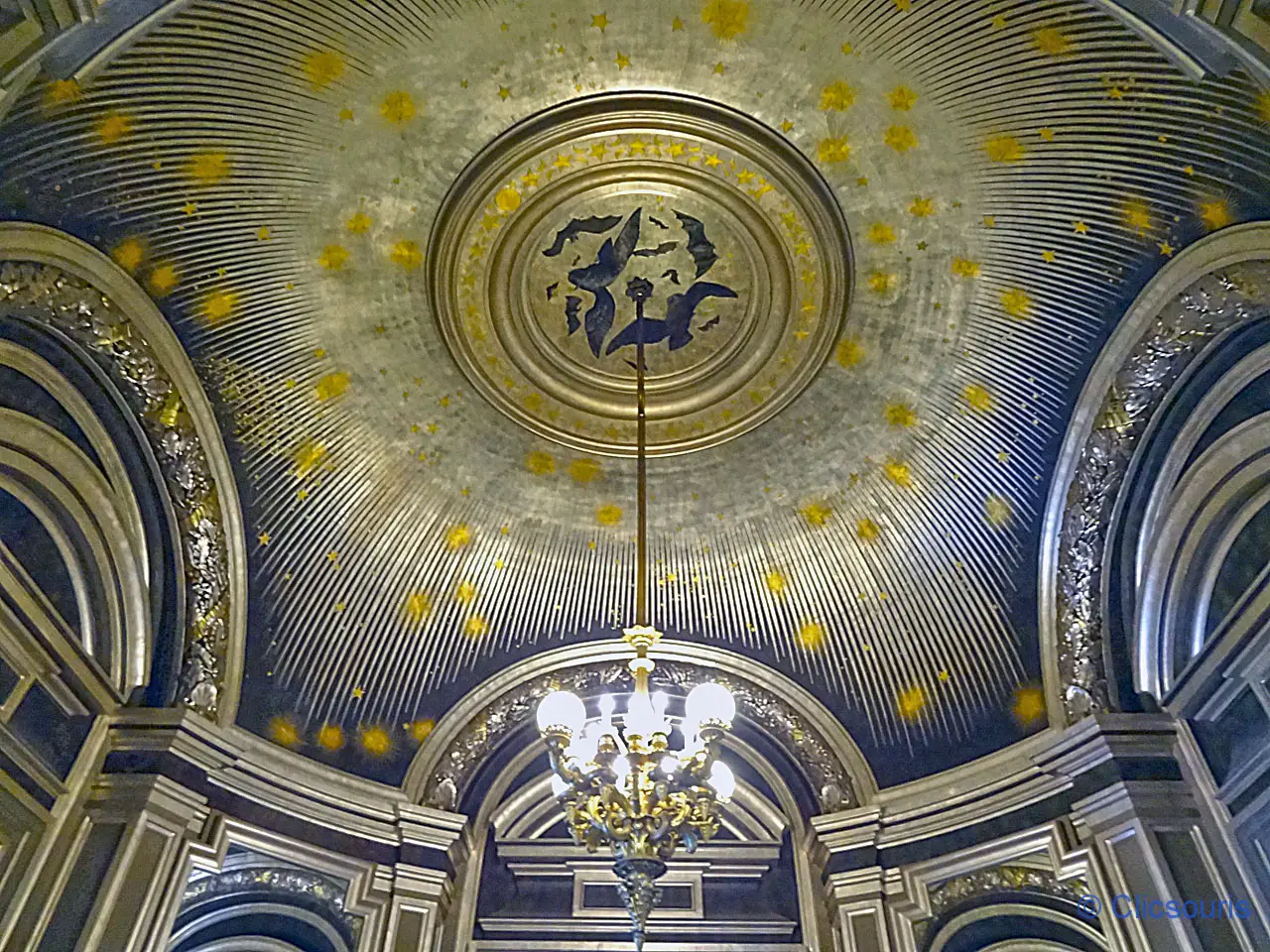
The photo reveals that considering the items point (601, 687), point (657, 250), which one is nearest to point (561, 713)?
point (601, 687)

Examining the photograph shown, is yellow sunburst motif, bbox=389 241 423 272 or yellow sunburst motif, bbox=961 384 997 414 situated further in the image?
yellow sunburst motif, bbox=961 384 997 414

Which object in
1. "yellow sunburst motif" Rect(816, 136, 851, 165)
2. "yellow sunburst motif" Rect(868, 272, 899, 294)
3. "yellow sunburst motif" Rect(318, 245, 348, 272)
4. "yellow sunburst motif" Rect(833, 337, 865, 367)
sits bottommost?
"yellow sunburst motif" Rect(318, 245, 348, 272)

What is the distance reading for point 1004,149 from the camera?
628cm

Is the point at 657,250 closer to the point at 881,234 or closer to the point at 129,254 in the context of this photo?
the point at 881,234

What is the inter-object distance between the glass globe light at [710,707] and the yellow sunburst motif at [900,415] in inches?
118

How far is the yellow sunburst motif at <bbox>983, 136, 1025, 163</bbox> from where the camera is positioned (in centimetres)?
623

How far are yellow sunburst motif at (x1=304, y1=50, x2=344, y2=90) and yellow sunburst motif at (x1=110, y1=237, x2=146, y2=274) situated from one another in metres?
1.54

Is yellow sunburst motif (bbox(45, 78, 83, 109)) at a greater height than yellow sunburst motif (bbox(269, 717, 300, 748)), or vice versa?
yellow sunburst motif (bbox(45, 78, 83, 109))

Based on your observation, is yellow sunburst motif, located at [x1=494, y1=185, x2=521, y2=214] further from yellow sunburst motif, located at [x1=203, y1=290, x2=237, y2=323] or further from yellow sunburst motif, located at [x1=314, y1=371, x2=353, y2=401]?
yellow sunburst motif, located at [x1=203, y1=290, x2=237, y2=323]

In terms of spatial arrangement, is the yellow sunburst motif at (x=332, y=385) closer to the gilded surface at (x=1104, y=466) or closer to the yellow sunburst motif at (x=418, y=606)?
the yellow sunburst motif at (x=418, y=606)

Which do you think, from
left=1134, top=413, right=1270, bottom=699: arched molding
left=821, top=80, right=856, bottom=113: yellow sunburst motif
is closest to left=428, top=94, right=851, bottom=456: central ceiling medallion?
left=821, top=80, right=856, bottom=113: yellow sunburst motif

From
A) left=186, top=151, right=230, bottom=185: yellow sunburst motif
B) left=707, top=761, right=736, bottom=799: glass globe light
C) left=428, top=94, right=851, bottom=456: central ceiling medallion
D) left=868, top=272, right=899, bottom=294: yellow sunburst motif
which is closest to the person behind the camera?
left=707, top=761, right=736, bottom=799: glass globe light

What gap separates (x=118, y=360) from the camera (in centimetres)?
667

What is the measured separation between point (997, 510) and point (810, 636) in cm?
190
